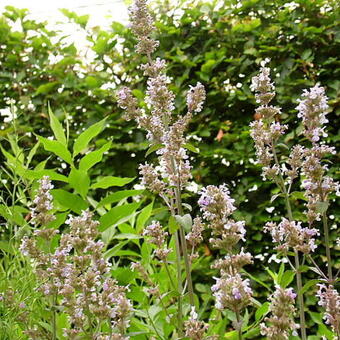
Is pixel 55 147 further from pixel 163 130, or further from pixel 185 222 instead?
pixel 185 222

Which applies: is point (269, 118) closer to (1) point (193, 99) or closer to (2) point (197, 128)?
(1) point (193, 99)

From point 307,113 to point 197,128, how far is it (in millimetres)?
2457

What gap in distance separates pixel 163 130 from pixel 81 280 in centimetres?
56

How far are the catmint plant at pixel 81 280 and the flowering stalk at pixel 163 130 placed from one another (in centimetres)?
27

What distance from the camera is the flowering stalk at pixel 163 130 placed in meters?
1.53

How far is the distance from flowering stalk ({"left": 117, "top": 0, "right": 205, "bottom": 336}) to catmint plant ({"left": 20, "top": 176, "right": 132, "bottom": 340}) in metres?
0.27

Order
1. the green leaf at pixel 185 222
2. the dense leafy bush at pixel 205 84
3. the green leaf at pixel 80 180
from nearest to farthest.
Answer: the green leaf at pixel 185 222, the green leaf at pixel 80 180, the dense leafy bush at pixel 205 84

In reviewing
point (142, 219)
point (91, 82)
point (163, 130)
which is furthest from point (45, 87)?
point (163, 130)

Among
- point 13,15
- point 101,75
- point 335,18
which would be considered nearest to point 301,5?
point 335,18

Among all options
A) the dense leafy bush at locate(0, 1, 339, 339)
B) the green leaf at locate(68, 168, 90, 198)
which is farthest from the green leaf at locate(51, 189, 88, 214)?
the dense leafy bush at locate(0, 1, 339, 339)

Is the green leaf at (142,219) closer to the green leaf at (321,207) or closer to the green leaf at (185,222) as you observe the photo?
the green leaf at (185,222)

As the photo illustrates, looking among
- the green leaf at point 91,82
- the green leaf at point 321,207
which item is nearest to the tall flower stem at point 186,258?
the green leaf at point 321,207

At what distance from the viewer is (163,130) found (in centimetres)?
163

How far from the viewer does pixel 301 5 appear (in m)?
3.80
